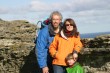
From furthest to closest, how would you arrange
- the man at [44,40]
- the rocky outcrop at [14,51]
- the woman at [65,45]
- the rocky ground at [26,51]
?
the rocky outcrop at [14,51] < the rocky ground at [26,51] < the man at [44,40] < the woman at [65,45]

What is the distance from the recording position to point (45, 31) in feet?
32.6

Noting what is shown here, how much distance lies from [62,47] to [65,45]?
0.11 m

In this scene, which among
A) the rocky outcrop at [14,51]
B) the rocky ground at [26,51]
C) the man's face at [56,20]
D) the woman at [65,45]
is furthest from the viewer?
the rocky outcrop at [14,51]

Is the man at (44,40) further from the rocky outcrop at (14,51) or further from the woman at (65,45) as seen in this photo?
the rocky outcrop at (14,51)

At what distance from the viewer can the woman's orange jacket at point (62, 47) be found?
31.1 ft

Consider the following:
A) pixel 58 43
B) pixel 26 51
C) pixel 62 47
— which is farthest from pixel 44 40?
pixel 26 51

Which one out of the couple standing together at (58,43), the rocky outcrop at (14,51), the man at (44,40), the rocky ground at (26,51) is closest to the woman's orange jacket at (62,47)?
the couple standing together at (58,43)

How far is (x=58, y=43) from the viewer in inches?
379

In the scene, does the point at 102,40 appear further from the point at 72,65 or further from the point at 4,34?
the point at 4,34

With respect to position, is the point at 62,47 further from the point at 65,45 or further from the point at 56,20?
the point at 56,20

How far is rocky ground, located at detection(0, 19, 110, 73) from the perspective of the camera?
10102 mm

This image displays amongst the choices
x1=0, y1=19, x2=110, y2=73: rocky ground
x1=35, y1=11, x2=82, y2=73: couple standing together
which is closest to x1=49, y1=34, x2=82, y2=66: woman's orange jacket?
x1=35, y1=11, x2=82, y2=73: couple standing together

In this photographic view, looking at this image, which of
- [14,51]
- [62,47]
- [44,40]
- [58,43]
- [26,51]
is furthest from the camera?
[14,51]

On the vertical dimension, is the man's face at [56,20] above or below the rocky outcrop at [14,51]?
above
